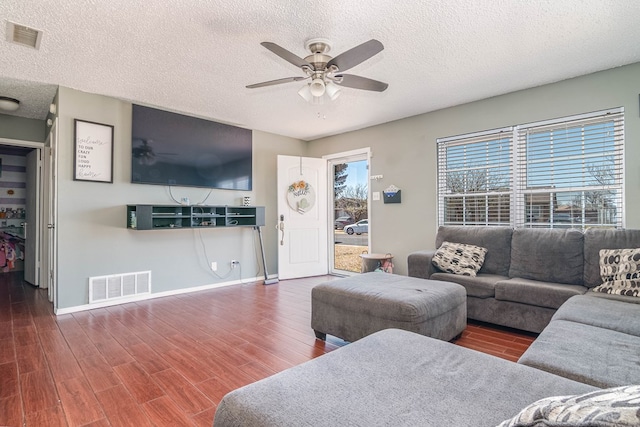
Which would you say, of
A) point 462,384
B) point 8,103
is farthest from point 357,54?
point 8,103

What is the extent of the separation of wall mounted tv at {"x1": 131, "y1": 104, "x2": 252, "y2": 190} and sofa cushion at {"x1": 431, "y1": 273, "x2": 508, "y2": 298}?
11.0ft

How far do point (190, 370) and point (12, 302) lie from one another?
11.1ft

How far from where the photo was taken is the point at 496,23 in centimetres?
239

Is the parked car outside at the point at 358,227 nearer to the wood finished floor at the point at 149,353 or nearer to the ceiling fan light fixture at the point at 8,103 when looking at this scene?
the wood finished floor at the point at 149,353

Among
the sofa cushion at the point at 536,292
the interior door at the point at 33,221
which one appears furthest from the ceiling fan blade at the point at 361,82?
the interior door at the point at 33,221

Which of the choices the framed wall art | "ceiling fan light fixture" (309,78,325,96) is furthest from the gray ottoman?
the framed wall art

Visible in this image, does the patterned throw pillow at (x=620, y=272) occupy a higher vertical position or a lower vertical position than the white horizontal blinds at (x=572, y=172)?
lower

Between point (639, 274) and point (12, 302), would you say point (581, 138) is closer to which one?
point (639, 274)

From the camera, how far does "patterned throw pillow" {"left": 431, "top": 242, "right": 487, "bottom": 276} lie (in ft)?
11.1

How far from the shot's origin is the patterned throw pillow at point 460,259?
3375 millimetres

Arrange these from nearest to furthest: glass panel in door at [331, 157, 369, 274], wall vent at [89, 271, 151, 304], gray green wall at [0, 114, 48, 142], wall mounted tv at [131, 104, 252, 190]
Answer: wall vent at [89, 271, 151, 304] < wall mounted tv at [131, 104, 252, 190] < gray green wall at [0, 114, 48, 142] < glass panel in door at [331, 157, 369, 274]

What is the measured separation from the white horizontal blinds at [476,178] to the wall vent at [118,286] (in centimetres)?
395

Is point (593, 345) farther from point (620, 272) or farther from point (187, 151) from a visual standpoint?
point (187, 151)

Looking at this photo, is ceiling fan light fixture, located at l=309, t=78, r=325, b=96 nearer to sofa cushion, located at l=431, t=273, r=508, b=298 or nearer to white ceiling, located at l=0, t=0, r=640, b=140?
white ceiling, located at l=0, t=0, r=640, b=140
